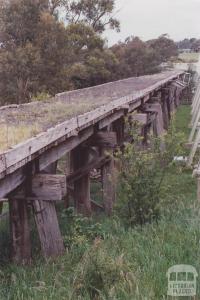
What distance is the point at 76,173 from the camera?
25.8ft

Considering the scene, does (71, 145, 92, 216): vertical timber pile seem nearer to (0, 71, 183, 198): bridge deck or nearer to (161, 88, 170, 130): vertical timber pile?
(0, 71, 183, 198): bridge deck

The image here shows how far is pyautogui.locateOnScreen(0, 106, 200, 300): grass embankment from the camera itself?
364 cm

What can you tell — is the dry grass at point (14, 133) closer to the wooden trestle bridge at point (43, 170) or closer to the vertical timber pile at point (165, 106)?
the wooden trestle bridge at point (43, 170)

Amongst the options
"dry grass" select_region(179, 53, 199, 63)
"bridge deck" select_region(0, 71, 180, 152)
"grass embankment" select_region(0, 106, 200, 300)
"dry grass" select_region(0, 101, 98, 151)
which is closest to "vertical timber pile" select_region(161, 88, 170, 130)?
"bridge deck" select_region(0, 71, 180, 152)

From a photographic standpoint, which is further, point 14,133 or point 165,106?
point 165,106

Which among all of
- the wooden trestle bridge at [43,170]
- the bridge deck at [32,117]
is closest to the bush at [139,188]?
the wooden trestle bridge at [43,170]

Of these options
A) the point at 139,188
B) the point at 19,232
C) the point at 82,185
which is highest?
the point at 139,188

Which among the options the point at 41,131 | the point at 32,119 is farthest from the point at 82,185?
the point at 41,131

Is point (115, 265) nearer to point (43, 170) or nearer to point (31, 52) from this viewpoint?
point (43, 170)

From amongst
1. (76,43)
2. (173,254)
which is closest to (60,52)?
(76,43)

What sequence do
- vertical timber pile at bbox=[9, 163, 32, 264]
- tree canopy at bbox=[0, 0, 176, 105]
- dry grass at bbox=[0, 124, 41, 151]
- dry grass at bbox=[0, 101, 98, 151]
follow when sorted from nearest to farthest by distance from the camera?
dry grass at bbox=[0, 124, 41, 151], dry grass at bbox=[0, 101, 98, 151], vertical timber pile at bbox=[9, 163, 32, 264], tree canopy at bbox=[0, 0, 176, 105]

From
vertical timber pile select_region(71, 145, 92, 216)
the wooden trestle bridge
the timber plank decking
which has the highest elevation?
the timber plank decking

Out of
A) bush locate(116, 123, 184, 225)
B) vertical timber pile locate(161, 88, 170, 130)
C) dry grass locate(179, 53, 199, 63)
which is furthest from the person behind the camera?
dry grass locate(179, 53, 199, 63)

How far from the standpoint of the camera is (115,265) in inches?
148
